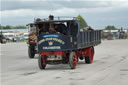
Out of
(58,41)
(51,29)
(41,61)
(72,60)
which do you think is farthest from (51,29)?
(72,60)

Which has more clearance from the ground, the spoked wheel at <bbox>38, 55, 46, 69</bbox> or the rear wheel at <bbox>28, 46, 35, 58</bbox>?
the spoked wheel at <bbox>38, 55, 46, 69</bbox>

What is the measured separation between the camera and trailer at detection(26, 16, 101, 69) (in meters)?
17.0

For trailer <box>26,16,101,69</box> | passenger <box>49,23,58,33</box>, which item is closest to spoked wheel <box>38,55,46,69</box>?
trailer <box>26,16,101,69</box>

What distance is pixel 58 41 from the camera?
17.0m

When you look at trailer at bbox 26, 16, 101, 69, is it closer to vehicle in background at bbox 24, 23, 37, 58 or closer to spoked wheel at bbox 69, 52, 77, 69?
spoked wheel at bbox 69, 52, 77, 69

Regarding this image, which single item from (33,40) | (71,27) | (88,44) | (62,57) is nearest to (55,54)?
(62,57)

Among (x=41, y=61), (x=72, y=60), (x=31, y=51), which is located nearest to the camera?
(x=72, y=60)

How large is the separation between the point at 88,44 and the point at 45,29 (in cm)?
351

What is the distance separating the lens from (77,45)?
1783 centimetres

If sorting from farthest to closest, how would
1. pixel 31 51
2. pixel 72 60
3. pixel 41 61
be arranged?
pixel 31 51 < pixel 41 61 < pixel 72 60

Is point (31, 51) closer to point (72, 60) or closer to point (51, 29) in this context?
point (51, 29)

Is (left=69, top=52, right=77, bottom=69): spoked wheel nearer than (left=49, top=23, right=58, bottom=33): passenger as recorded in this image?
Yes

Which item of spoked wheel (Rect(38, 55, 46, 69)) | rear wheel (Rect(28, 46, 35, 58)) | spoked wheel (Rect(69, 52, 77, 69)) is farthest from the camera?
rear wheel (Rect(28, 46, 35, 58))

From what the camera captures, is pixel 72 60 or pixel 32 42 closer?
pixel 72 60
